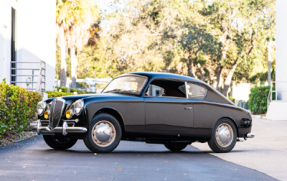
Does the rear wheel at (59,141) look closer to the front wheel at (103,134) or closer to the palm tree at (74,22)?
the front wheel at (103,134)

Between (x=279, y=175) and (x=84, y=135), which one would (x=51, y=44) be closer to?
(x=84, y=135)

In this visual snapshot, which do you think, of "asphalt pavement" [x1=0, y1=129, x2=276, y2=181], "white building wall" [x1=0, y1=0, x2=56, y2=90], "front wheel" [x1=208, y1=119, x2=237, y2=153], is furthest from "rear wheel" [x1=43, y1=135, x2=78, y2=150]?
"white building wall" [x1=0, y1=0, x2=56, y2=90]

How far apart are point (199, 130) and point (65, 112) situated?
2.80 metres

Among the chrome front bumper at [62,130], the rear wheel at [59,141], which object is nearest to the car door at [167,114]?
the chrome front bumper at [62,130]

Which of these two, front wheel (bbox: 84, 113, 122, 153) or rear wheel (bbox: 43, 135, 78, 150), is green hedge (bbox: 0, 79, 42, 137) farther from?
front wheel (bbox: 84, 113, 122, 153)

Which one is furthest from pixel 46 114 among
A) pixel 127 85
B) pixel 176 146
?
pixel 176 146

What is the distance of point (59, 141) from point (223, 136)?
11.3 feet

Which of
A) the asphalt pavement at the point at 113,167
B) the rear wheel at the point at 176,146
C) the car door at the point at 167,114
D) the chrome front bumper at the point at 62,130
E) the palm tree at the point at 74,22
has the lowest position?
the rear wheel at the point at 176,146

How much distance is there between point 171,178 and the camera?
6.53m

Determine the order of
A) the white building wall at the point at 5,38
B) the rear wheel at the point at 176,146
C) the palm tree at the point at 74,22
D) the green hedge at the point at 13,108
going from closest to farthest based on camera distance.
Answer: the green hedge at the point at 13,108 < the rear wheel at the point at 176,146 < the white building wall at the point at 5,38 < the palm tree at the point at 74,22

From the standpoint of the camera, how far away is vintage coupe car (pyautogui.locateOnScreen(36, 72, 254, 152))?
8.97 meters

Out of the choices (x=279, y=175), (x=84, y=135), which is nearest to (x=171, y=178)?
(x=279, y=175)

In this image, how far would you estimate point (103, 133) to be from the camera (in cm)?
897

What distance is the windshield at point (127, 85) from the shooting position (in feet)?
31.9
